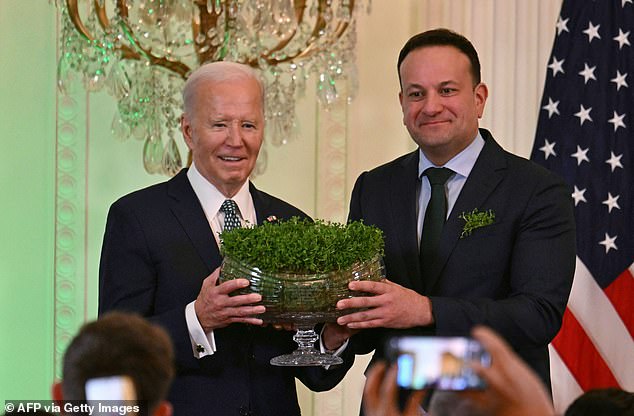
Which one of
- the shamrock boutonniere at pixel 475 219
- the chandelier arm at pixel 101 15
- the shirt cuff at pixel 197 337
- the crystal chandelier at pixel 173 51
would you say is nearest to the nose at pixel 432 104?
the shamrock boutonniere at pixel 475 219

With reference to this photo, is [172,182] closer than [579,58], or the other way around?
[172,182]

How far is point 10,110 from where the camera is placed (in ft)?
16.5

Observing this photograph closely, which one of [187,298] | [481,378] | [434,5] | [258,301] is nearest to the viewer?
[481,378]

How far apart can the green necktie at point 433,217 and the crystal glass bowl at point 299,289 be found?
28 centimetres

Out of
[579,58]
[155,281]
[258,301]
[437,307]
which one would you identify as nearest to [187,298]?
[155,281]

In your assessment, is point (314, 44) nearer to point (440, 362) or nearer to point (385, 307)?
point (385, 307)

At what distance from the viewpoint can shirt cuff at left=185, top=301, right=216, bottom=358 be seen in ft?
9.00

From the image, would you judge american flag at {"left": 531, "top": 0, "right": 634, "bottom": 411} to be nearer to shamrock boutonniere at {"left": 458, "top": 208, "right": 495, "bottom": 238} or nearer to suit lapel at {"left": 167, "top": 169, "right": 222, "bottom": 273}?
shamrock boutonniere at {"left": 458, "top": 208, "right": 495, "bottom": 238}

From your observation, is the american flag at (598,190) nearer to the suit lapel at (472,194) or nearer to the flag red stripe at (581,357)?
the flag red stripe at (581,357)

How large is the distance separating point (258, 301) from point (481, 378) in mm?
1529

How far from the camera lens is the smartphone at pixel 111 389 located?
1.35m

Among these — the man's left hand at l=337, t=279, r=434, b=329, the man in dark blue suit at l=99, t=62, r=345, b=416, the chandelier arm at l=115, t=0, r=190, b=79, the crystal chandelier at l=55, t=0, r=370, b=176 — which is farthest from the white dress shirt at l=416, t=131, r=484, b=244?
the chandelier arm at l=115, t=0, r=190, b=79

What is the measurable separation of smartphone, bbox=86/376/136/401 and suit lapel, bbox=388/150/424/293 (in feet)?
5.42

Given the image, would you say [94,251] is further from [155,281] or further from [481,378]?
[481,378]
